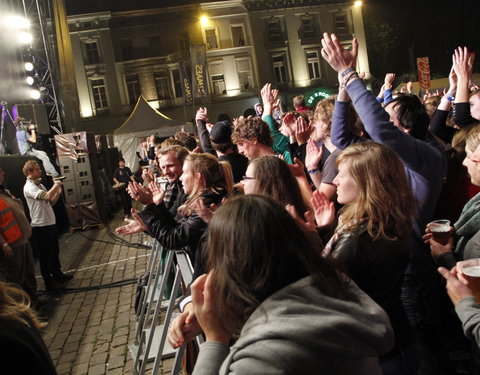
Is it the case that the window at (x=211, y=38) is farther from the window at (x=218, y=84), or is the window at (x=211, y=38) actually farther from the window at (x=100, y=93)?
the window at (x=100, y=93)

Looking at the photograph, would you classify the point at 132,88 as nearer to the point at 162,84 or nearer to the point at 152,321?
the point at 162,84

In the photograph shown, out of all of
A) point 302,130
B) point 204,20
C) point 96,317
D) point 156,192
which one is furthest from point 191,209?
point 204,20

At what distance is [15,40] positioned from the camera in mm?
Result: 14016

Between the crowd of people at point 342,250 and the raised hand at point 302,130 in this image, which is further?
the raised hand at point 302,130

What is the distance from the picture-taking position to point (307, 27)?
41.2 meters

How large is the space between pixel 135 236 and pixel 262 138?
695 centimetres

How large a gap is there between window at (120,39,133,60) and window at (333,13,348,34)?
66.6ft

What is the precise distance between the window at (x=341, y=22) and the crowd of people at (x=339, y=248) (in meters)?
40.8

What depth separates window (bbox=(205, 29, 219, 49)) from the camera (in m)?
39.8

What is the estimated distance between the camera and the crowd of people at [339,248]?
122 centimetres

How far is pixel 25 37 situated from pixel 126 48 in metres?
27.0

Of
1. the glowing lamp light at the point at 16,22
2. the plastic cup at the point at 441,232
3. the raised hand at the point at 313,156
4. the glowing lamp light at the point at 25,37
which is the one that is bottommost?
the plastic cup at the point at 441,232

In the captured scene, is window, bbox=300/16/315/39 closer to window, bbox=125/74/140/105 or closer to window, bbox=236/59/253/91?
window, bbox=236/59/253/91

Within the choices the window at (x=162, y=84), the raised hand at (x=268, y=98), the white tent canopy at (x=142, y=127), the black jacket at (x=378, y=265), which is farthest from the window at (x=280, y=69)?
the black jacket at (x=378, y=265)
